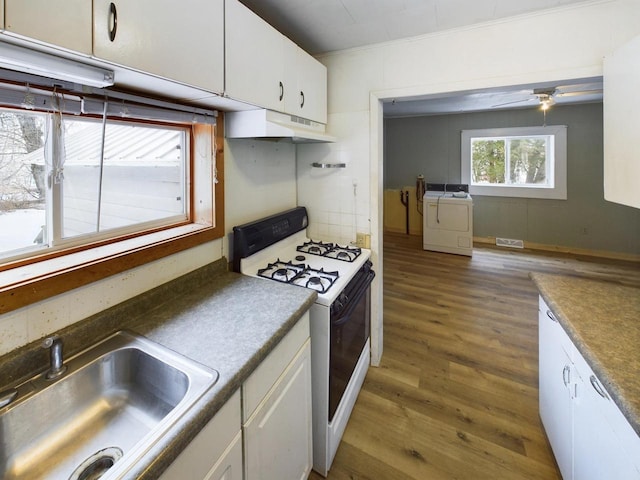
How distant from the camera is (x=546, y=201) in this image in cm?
499

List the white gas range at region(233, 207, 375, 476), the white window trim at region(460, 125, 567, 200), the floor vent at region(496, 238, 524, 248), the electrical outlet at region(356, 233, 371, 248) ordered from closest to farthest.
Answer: the white gas range at region(233, 207, 375, 476), the electrical outlet at region(356, 233, 371, 248), the white window trim at region(460, 125, 567, 200), the floor vent at region(496, 238, 524, 248)

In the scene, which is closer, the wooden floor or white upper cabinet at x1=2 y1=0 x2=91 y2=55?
white upper cabinet at x1=2 y1=0 x2=91 y2=55

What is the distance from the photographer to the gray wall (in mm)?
→ 4594

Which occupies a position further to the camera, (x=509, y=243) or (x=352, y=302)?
(x=509, y=243)

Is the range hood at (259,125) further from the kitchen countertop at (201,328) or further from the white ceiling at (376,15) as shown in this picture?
the kitchen countertop at (201,328)

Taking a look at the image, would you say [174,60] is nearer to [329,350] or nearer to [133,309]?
[133,309]

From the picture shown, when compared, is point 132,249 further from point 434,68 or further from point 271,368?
point 434,68

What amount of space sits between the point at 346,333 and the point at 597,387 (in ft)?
3.18

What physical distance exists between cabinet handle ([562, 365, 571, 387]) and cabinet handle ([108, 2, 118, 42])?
192cm

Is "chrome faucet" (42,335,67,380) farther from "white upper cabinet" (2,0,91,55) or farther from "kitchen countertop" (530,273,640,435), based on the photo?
"kitchen countertop" (530,273,640,435)

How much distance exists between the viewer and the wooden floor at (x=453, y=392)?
1.49 meters

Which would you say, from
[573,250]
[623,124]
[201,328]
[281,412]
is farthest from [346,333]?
[573,250]

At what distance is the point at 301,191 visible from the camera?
2271 millimetres

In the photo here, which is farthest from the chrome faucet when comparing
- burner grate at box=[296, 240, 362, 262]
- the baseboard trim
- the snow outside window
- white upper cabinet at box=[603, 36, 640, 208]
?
the baseboard trim
